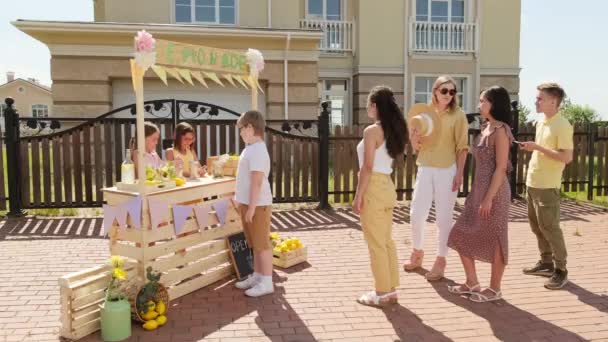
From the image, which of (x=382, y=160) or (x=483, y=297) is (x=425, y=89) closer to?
(x=483, y=297)

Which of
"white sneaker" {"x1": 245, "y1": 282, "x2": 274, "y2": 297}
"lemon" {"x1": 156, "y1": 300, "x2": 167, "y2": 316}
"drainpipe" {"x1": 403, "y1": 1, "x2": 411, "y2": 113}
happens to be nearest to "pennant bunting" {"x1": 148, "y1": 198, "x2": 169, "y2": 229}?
"lemon" {"x1": 156, "y1": 300, "x2": 167, "y2": 316}

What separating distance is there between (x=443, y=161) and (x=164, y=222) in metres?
A: 2.91

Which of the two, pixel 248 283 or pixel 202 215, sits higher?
pixel 202 215

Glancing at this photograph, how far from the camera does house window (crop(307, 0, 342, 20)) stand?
17297mm

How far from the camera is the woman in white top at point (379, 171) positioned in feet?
14.1

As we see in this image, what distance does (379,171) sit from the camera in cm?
436

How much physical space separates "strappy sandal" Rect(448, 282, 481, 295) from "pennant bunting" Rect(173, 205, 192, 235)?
2727mm

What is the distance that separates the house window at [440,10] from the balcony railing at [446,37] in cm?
56

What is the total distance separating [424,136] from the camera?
5.20m

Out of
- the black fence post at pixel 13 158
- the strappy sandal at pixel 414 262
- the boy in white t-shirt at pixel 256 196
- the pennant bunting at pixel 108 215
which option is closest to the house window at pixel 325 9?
the black fence post at pixel 13 158

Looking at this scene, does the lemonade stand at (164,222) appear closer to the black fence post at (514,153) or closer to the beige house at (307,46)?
the black fence post at (514,153)

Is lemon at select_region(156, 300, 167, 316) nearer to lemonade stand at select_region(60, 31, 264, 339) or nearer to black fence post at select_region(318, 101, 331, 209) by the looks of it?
lemonade stand at select_region(60, 31, 264, 339)

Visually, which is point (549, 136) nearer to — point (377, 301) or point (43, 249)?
point (377, 301)

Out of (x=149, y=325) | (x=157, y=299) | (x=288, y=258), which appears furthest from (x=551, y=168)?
(x=149, y=325)
